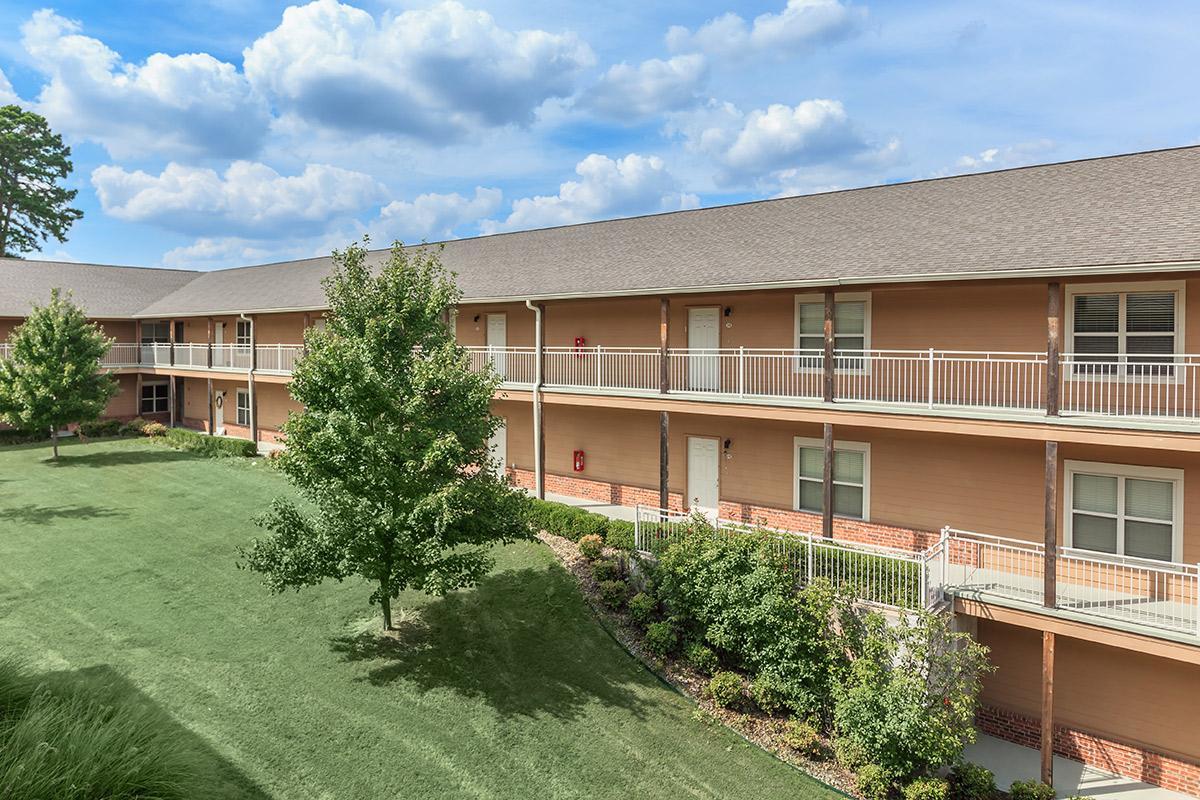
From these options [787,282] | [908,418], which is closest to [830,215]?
[787,282]

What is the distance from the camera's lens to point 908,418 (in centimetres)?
1307

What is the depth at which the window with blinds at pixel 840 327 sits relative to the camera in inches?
599

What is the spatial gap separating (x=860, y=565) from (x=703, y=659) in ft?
10.9

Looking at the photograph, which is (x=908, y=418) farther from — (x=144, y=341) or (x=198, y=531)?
(x=144, y=341)

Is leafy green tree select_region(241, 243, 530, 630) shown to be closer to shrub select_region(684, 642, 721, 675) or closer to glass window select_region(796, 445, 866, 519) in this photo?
shrub select_region(684, 642, 721, 675)

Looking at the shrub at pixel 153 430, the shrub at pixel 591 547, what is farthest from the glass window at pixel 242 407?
the shrub at pixel 591 547

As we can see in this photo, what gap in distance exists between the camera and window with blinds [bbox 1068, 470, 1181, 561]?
39.4ft

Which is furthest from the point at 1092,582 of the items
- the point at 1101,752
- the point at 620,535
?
the point at 620,535

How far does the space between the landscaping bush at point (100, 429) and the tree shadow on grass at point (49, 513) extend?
1230cm

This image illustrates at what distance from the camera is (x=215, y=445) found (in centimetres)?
2641

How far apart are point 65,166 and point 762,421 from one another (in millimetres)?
61101

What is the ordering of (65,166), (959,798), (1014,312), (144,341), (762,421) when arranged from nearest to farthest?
(959,798) < (1014,312) < (762,421) < (144,341) < (65,166)

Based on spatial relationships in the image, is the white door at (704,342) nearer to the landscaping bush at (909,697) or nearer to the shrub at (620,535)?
the shrub at (620,535)

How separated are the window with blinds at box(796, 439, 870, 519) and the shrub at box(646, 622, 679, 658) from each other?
5.13 m
